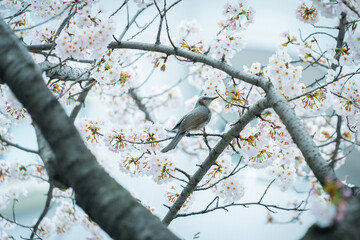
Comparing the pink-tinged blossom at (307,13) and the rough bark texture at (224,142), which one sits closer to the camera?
the rough bark texture at (224,142)

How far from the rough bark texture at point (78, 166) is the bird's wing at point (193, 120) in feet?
3.30

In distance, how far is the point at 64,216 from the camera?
292cm

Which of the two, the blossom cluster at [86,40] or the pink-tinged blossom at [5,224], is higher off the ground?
the blossom cluster at [86,40]

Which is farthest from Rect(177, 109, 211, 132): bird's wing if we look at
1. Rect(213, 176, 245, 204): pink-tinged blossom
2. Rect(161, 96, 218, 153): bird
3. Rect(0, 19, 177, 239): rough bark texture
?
Rect(0, 19, 177, 239): rough bark texture

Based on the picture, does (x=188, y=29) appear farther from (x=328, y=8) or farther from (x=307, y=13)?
(x=328, y=8)

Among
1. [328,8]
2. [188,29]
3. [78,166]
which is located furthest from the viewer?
[188,29]

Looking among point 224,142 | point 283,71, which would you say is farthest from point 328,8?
point 224,142

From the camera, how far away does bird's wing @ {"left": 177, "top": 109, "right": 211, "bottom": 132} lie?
67.7 inches

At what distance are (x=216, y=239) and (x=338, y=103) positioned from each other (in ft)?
9.21

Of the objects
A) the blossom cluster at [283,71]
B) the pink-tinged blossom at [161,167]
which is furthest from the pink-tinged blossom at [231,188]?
the blossom cluster at [283,71]

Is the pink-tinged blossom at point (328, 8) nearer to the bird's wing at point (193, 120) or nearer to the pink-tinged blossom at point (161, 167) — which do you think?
the bird's wing at point (193, 120)

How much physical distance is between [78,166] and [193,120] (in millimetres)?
1084

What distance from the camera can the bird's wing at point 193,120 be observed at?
5.64 feet

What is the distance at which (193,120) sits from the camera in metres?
1.75
